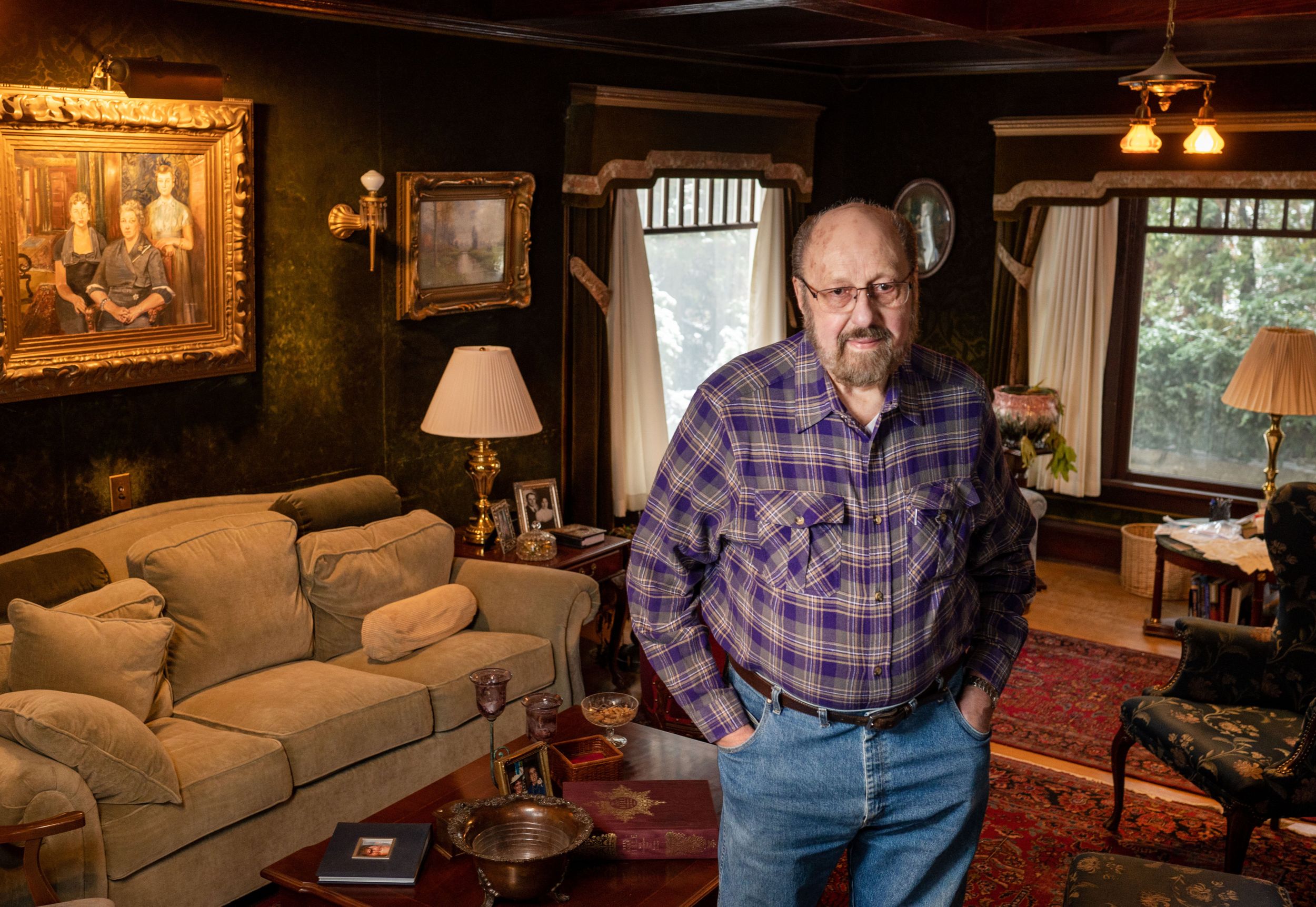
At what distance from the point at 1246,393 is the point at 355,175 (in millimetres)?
3971

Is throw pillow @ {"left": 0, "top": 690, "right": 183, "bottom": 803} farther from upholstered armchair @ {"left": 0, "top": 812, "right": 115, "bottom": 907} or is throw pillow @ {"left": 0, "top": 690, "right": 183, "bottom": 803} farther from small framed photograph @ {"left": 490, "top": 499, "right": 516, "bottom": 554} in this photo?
small framed photograph @ {"left": 490, "top": 499, "right": 516, "bottom": 554}

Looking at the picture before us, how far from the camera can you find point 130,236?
3.95m

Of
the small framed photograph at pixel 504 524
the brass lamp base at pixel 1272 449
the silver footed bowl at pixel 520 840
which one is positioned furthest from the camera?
the brass lamp base at pixel 1272 449

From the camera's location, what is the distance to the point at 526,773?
2988 millimetres

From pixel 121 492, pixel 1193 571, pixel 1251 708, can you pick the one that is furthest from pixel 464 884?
pixel 1193 571

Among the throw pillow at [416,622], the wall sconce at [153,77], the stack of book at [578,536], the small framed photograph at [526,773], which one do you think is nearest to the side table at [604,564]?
the stack of book at [578,536]

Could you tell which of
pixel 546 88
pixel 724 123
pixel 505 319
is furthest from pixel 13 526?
pixel 724 123

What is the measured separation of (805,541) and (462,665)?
2443mm

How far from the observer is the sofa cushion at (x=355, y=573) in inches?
166

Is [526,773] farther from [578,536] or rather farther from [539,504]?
[539,504]

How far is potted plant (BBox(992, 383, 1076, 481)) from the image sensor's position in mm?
6156

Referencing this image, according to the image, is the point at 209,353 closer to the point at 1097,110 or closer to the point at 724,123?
the point at 724,123

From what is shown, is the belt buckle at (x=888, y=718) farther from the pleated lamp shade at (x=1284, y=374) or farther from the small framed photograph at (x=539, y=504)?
the pleated lamp shade at (x=1284, y=374)

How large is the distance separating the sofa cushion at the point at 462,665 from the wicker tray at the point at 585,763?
29.9 inches
